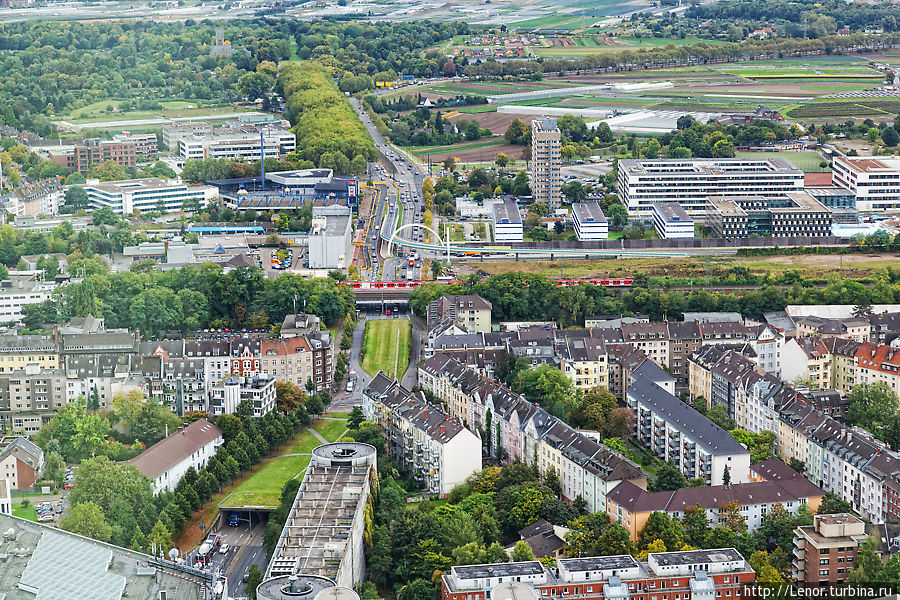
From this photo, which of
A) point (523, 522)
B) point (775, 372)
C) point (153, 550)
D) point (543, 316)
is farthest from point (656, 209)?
point (153, 550)

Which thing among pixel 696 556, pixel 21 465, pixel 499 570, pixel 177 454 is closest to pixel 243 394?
pixel 177 454

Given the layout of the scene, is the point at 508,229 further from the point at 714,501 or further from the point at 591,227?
the point at 714,501

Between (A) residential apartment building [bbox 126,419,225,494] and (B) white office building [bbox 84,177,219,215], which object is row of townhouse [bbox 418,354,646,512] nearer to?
(A) residential apartment building [bbox 126,419,225,494]

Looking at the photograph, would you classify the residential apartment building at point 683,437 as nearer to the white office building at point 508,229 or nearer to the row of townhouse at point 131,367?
the row of townhouse at point 131,367

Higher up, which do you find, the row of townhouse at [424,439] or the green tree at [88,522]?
the green tree at [88,522]

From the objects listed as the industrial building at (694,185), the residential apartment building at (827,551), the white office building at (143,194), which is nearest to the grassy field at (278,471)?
the residential apartment building at (827,551)
